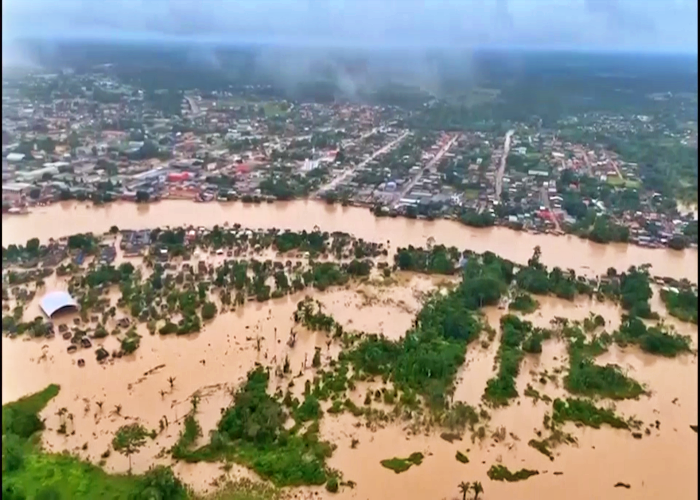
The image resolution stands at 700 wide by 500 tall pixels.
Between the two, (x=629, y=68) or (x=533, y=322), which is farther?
(x=629, y=68)

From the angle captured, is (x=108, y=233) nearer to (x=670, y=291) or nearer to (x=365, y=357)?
(x=365, y=357)

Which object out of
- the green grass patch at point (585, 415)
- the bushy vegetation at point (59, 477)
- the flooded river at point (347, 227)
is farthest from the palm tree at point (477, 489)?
the flooded river at point (347, 227)

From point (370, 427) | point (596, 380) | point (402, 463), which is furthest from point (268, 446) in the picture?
point (596, 380)

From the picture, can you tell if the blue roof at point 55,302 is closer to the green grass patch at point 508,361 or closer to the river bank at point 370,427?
the river bank at point 370,427

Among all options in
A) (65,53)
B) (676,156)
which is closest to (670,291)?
(676,156)

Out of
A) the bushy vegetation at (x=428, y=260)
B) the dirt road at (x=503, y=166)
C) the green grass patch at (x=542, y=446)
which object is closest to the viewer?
the green grass patch at (x=542, y=446)

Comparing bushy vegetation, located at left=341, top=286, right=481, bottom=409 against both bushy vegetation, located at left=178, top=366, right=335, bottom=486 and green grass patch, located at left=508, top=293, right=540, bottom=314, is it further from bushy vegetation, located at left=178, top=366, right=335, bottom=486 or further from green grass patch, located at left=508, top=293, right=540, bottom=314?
bushy vegetation, located at left=178, top=366, right=335, bottom=486
